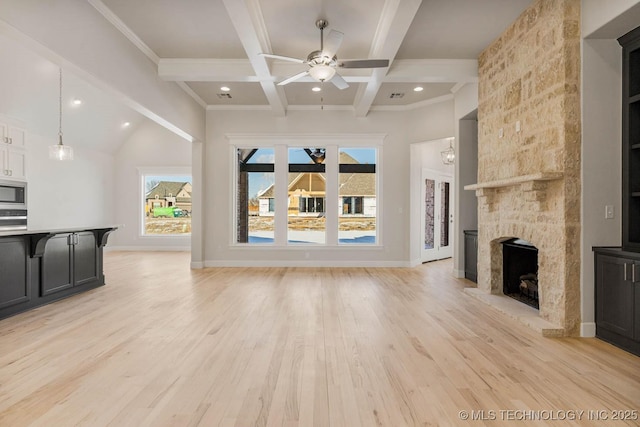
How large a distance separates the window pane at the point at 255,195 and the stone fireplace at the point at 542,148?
4.51m

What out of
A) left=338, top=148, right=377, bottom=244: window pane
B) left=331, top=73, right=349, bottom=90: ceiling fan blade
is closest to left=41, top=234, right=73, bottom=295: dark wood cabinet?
left=331, top=73, right=349, bottom=90: ceiling fan blade

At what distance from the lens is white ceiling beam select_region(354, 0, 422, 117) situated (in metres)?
3.60

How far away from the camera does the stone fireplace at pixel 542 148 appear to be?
3451 millimetres

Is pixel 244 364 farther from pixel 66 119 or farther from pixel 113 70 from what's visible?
pixel 66 119

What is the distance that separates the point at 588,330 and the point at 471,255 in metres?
2.80

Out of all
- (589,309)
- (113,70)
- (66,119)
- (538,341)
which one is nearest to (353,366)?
(538,341)

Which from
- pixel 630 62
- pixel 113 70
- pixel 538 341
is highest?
pixel 113 70

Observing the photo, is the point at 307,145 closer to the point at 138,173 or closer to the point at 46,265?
the point at 46,265

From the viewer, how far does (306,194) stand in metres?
7.87

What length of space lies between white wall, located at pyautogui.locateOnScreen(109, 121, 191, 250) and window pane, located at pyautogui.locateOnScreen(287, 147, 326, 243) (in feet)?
14.5

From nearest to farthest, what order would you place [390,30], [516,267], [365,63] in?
1. [390,30]
2. [365,63]
3. [516,267]

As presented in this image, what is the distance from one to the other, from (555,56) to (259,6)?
3.14 m

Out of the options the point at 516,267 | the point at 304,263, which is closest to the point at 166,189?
the point at 304,263

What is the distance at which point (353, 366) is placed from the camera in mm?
2748
